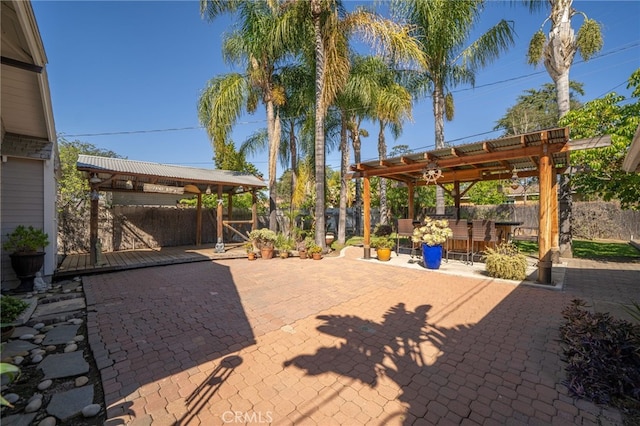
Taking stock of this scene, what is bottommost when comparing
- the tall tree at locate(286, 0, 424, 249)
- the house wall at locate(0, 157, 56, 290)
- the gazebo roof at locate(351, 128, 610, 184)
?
the house wall at locate(0, 157, 56, 290)

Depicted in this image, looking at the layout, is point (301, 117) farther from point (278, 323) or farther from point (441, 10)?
point (278, 323)

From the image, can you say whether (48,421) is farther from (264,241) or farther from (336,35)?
(336,35)

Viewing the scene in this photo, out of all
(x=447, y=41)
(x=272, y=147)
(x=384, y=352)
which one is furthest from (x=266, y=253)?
(x=447, y=41)

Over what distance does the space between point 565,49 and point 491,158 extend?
618 centimetres

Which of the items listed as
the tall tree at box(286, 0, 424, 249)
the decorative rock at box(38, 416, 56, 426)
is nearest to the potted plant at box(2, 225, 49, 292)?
the decorative rock at box(38, 416, 56, 426)

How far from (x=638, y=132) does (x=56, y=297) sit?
348 inches

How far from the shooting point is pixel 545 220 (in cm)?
578

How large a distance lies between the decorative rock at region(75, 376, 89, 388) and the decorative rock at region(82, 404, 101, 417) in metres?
0.46

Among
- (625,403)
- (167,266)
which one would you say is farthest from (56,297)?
(625,403)

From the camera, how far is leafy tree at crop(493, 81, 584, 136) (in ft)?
87.9

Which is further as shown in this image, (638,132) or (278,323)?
(278,323)

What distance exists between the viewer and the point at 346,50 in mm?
9367

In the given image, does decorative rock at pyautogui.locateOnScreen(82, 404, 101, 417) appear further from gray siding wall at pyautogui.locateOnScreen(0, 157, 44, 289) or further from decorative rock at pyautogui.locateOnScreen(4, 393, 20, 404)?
gray siding wall at pyautogui.locateOnScreen(0, 157, 44, 289)

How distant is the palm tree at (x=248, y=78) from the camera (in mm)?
10031
